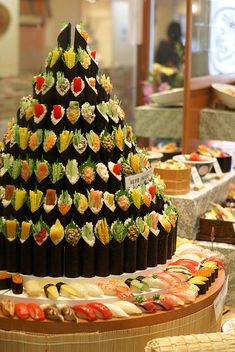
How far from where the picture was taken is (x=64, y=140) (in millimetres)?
3035

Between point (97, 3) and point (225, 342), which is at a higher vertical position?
point (97, 3)

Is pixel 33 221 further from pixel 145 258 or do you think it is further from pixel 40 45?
pixel 40 45

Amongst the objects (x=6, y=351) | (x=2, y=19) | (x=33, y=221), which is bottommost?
(x=6, y=351)

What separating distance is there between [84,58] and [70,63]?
0.08 m

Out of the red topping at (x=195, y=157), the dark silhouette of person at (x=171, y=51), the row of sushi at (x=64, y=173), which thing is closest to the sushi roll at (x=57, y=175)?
the row of sushi at (x=64, y=173)

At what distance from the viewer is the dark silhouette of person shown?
8.34 meters

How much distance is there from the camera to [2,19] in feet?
25.6

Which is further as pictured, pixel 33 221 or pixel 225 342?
pixel 33 221

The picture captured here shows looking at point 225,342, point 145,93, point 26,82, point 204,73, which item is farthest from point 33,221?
point 26,82

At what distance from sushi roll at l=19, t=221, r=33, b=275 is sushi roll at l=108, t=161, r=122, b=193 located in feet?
1.26

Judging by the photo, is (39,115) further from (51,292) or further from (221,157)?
(221,157)

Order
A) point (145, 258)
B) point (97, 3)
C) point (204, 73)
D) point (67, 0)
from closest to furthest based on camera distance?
point (145, 258) → point (204, 73) → point (67, 0) → point (97, 3)

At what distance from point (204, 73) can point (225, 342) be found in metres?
3.35

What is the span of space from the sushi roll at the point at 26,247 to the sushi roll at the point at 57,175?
0.19 meters
